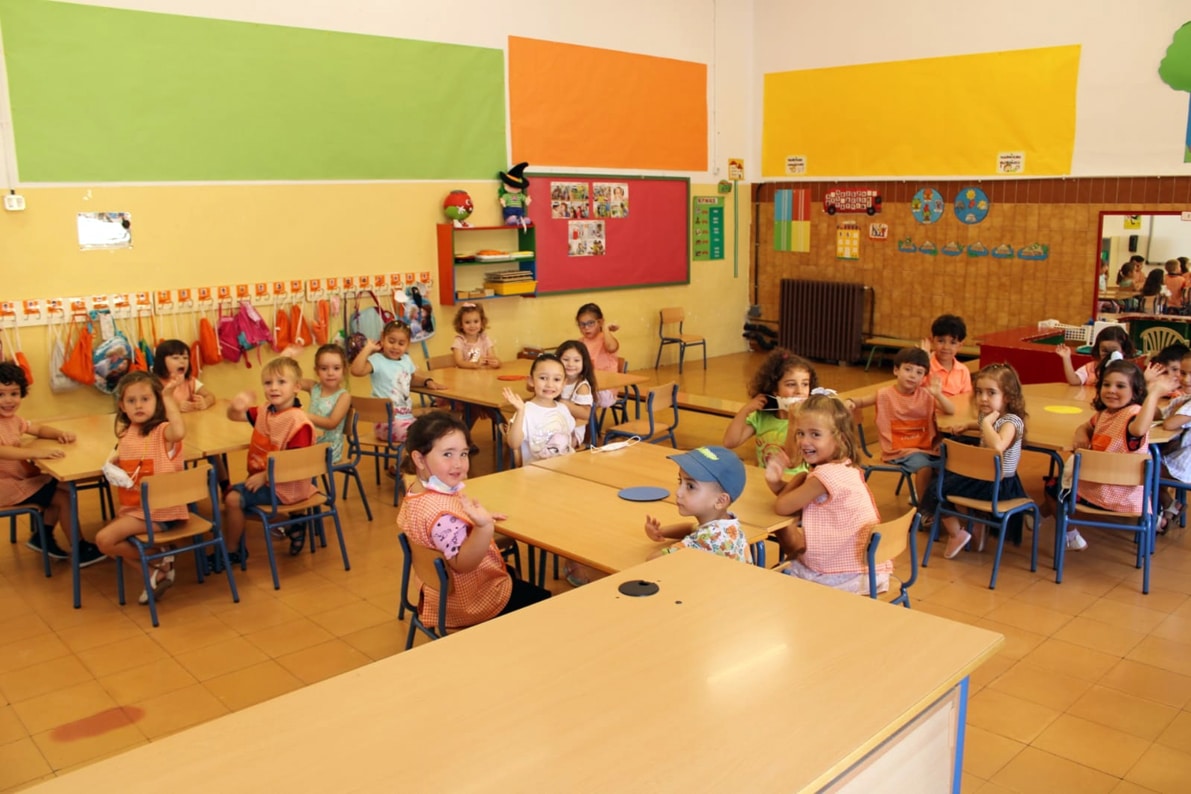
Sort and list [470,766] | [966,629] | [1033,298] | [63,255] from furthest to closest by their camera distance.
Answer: [1033,298] → [63,255] → [966,629] → [470,766]

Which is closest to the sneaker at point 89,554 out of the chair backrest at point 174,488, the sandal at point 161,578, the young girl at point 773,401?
the sandal at point 161,578

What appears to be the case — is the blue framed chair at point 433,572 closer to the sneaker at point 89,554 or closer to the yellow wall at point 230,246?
the sneaker at point 89,554

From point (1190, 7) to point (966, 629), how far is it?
8.07 m

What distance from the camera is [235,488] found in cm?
507

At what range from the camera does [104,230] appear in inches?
278

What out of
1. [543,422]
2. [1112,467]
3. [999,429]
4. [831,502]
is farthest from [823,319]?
[831,502]

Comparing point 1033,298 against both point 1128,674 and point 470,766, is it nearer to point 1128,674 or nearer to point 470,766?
point 1128,674

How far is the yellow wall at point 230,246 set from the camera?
682cm

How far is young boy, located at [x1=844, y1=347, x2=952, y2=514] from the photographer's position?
5457 mm

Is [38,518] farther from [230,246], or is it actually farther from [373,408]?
[230,246]

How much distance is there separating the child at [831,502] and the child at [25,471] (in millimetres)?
3626

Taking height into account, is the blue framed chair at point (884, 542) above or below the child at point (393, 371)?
below

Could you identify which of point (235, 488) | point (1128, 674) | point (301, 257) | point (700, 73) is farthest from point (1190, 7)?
point (235, 488)

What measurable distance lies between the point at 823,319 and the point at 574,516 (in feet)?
26.5
